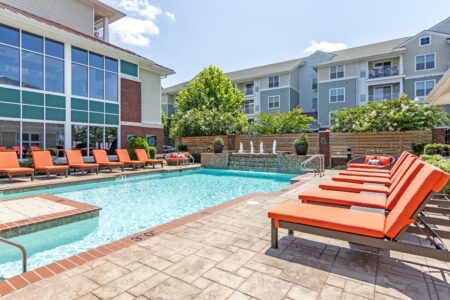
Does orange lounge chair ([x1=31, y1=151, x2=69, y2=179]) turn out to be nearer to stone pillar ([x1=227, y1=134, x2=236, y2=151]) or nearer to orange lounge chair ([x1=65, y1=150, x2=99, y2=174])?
orange lounge chair ([x1=65, y1=150, x2=99, y2=174])

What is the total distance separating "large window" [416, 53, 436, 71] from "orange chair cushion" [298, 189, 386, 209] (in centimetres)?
2536

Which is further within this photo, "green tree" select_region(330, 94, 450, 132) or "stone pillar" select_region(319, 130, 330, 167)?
"stone pillar" select_region(319, 130, 330, 167)

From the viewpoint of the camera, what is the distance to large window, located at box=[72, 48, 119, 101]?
43.0ft

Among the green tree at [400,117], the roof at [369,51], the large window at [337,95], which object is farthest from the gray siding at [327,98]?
the green tree at [400,117]

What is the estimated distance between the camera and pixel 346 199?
345cm

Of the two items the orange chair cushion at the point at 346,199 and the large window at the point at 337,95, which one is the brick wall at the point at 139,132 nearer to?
the orange chair cushion at the point at 346,199

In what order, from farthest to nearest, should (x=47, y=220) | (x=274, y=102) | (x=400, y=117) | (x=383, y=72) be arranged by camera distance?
(x=274, y=102) < (x=383, y=72) < (x=400, y=117) < (x=47, y=220)

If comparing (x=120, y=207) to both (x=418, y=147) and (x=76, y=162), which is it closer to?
(x=76, y=162)

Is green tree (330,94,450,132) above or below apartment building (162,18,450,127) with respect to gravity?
below

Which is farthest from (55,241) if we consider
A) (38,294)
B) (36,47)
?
(36,47)

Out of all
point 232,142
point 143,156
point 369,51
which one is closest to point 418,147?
point 232,142

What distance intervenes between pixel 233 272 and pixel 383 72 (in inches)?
1060

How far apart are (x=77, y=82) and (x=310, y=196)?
45.1 ft

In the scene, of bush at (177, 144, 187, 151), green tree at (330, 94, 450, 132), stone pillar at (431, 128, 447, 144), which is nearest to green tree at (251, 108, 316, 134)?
green tree at (330, 94, 450, 132)
